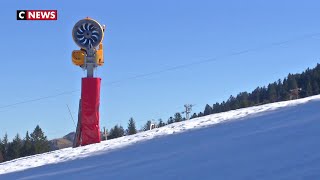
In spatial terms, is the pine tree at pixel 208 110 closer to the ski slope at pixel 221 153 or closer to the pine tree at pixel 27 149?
the pine tree at pixel 27 149

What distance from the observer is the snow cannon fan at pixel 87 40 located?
2272 centimetres

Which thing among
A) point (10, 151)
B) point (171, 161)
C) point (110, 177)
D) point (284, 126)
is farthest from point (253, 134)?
point (10, 151)

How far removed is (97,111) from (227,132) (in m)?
8.93

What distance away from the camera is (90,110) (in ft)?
70.9

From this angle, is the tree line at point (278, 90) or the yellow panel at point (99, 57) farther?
the tree line at point (278, 90)

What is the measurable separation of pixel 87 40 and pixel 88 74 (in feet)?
4.60

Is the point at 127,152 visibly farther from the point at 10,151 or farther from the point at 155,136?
the point at 10,151

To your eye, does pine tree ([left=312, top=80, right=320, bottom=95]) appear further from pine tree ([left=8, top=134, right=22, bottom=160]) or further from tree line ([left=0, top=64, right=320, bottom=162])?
pine tree ([left=8, top=134, right=22, bottom=160])

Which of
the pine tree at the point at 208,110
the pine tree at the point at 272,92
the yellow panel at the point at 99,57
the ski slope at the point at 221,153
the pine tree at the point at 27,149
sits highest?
the pine tree at the point at 272,92

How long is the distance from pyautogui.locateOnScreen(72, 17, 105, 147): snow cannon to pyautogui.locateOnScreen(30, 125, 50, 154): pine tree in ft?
214

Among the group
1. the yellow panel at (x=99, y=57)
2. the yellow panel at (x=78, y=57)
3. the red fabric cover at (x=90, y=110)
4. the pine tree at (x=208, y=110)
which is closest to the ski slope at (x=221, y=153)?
the red fabric cover at (x=90, y=110)

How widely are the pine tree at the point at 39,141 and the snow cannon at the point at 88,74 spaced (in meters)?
65.2

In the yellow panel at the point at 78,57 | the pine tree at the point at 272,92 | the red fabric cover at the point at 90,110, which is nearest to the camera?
the red fabric cover at the point at 90,110

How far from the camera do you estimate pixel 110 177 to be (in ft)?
38.6
